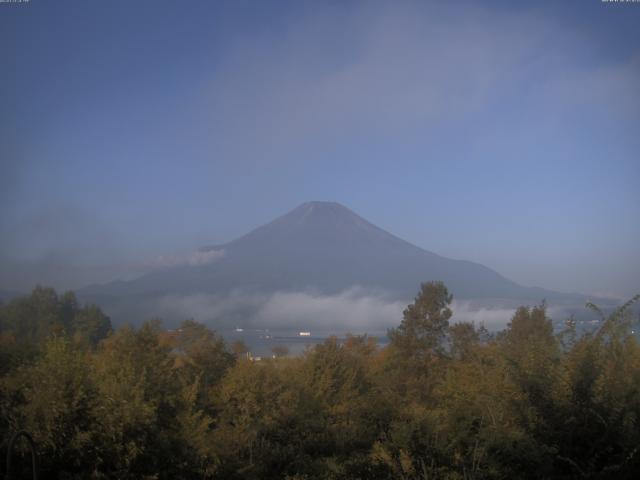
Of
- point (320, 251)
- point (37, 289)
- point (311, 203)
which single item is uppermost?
point (311, 203)

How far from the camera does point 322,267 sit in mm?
148250

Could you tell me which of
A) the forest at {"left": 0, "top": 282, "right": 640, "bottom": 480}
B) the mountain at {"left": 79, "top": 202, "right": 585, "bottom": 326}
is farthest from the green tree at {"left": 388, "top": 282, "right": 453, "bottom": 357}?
the mountain at {"left": 79, "top": 202, "right": 585, "bottom": 326}

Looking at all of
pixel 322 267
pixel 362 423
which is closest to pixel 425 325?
pixel 362 423

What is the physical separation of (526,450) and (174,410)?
20.4 feet

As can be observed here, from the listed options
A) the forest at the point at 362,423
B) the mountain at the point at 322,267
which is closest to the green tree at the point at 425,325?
the forest at the point at 362,423

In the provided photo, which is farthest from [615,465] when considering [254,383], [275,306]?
[275,306]

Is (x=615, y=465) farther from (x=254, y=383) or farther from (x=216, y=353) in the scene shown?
(x=216, y=353)

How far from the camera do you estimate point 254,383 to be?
14.7 m

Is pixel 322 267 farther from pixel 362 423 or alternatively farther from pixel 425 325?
pixel 362 423

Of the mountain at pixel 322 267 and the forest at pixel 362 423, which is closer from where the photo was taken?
the forest at pixel 362 423

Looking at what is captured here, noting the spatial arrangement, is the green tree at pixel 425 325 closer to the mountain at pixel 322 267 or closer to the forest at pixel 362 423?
the forest at pixel 362 423

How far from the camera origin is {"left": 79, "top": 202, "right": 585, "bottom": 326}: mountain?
129 m

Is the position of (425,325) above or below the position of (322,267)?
below

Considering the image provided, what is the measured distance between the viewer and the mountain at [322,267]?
5079 inches
